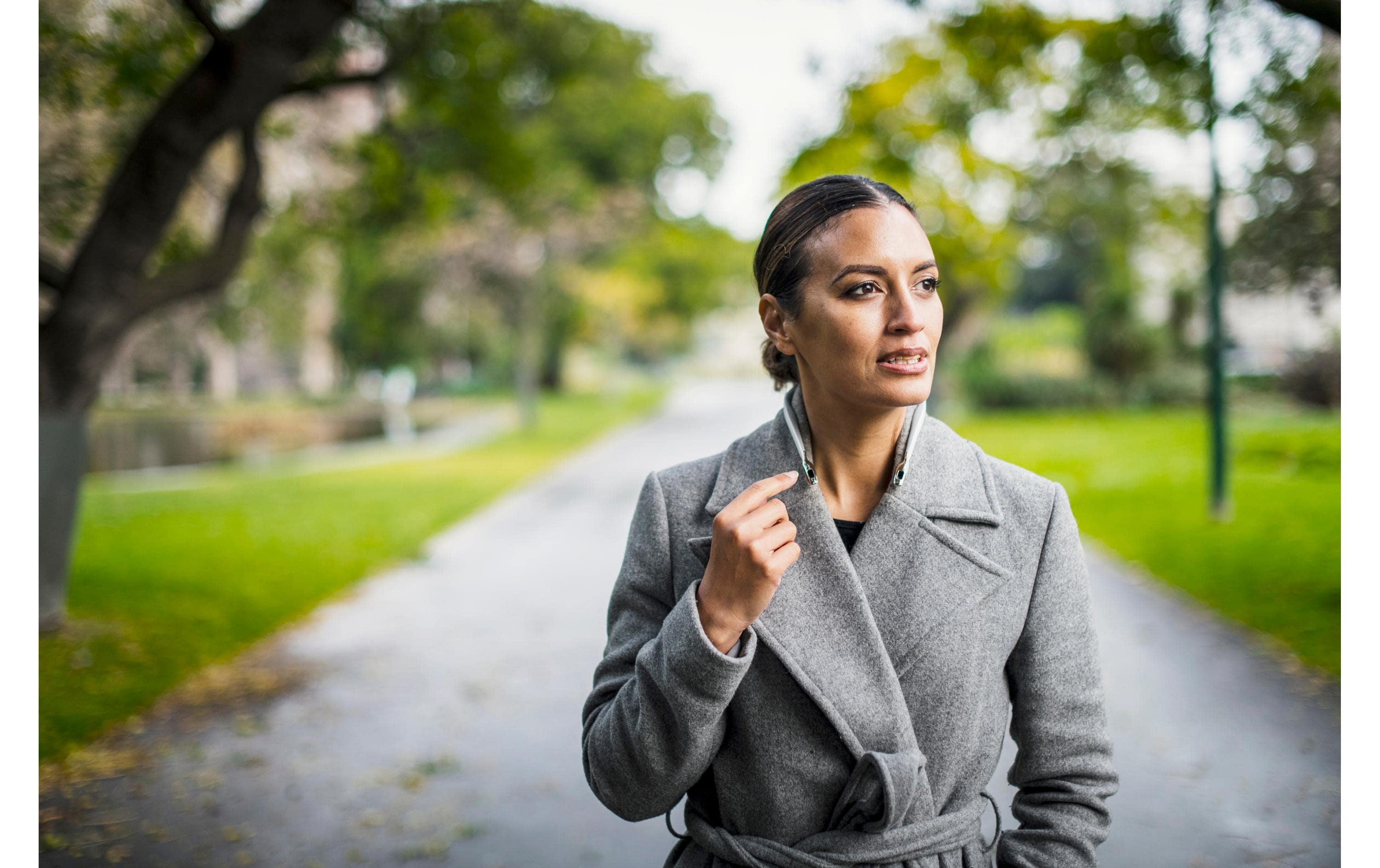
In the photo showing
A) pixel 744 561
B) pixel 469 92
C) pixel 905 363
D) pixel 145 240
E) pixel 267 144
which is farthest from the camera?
pixel 267 144

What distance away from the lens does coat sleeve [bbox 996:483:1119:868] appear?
145 centimetres

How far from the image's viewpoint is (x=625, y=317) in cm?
3319

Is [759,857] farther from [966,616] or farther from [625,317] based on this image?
[625,317]

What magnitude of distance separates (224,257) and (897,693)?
5.86 m

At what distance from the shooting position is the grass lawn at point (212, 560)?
5184 mm

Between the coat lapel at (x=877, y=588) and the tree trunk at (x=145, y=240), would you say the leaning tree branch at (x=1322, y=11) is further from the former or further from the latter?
the tree trunk at (x=145, y=240)

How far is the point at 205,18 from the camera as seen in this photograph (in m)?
4.79

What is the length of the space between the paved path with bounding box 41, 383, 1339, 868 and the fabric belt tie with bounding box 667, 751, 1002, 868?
2166mm

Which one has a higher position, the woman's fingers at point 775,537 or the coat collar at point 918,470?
the coat collar at point 918,470

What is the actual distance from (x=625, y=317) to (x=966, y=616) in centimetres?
3212

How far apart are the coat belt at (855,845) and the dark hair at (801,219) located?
2.63 feet

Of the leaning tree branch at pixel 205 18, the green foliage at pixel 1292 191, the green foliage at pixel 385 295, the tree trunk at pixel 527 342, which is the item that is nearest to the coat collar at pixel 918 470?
the green foliage at pixel 1292 191

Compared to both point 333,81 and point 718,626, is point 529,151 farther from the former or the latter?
point 718,626

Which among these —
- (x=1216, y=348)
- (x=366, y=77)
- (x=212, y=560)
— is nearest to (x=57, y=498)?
(x=212, y=560)
